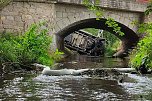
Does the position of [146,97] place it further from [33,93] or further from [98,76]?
[98,76]

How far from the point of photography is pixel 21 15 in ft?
55.4

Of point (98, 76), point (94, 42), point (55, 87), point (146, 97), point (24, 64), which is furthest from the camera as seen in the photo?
point (94, 42)

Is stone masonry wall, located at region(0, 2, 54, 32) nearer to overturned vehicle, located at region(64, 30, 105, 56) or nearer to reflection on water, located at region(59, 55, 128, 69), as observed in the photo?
reflection on water, located at region(59, 55, 128, 69)

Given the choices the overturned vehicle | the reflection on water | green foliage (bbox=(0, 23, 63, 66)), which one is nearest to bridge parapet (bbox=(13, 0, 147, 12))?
the reflection on water

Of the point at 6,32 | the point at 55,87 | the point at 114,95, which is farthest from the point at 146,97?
the point at 6,32

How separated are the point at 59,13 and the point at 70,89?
37.1 feet

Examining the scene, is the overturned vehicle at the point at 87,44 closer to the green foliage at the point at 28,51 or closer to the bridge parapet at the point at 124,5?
the bridge parapet at the point at 124,5

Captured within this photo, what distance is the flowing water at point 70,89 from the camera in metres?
6.52

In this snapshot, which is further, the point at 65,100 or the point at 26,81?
the point at 26,81

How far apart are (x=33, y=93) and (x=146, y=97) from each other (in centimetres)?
193

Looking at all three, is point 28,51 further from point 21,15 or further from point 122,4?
point 122,4

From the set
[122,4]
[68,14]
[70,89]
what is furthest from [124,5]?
[70,89]

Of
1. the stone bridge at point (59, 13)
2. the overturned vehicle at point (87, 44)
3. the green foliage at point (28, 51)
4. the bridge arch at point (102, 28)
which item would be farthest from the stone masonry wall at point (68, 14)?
the overturned vehicle at point (87, 44)

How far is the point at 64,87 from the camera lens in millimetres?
7746
